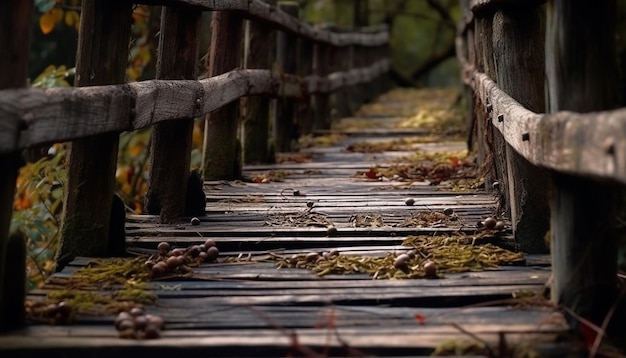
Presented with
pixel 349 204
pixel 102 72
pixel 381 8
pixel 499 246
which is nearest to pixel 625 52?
pixel 349 204

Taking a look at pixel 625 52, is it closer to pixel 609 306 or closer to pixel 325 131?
pixel 325 131

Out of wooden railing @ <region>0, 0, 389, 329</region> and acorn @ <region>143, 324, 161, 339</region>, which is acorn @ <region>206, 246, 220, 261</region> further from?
acorn @ <region>143, 324, 161, 339</region>

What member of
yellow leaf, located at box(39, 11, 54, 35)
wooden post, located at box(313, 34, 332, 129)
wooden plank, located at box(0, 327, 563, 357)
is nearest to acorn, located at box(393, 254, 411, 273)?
wooden plank, located at box(0, 327, 563, 357)

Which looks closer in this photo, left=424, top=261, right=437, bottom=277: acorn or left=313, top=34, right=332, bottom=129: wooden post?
left=424, top=261, right=437, bottom=277: acorn

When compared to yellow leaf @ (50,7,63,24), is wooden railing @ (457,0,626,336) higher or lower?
lower

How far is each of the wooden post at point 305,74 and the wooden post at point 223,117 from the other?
129 inches

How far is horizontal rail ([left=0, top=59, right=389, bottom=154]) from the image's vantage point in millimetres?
2966

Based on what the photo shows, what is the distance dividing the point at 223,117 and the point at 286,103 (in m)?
2.38

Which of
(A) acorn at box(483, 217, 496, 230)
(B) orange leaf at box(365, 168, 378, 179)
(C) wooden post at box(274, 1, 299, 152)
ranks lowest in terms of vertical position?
(A) acorn at box(483, 217, 496, 230)

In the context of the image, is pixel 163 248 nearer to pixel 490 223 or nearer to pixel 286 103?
pixel 490 223

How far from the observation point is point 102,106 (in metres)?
3.76

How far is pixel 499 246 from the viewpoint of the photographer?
14.1 ft

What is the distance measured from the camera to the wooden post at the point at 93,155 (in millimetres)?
4094

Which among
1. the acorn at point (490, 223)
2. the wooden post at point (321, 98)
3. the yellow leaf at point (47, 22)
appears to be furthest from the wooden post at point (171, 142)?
the wooden post at point (321, 98)
